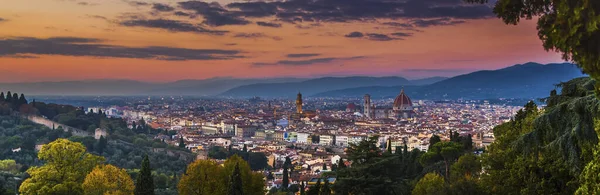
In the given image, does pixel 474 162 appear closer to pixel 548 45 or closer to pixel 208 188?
pixel 208 188

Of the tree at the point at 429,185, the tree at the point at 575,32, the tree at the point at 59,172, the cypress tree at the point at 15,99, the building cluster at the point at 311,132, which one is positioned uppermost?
the cypress tree at the point at 15,99

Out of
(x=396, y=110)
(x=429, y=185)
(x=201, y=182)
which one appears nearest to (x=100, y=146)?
(x=201, y=182)

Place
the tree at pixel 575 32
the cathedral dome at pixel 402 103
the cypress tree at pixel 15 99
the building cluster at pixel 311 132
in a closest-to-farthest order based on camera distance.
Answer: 1. the tree at pixel 575 32
2. the building cluster at pixel 311 132
3. the cypress tree at pixel 15 99
4. the cathedral dome at pixel 402 103

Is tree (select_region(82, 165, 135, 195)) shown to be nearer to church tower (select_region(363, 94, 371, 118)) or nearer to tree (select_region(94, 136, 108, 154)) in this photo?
tree (select_region(94, 136, 108, 154))

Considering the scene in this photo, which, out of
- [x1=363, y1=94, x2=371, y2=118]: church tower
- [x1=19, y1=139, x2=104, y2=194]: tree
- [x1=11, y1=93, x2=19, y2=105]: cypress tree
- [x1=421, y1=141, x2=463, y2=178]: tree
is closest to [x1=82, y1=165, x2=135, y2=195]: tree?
[x1=19, y1=139, x2=104, y2=194]: tree

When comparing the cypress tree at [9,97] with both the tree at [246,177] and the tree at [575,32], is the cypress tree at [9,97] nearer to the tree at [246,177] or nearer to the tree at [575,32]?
the tree at [246,177]

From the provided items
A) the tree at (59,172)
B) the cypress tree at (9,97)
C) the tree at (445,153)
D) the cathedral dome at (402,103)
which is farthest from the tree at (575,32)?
the cathedral dome at (402,103)

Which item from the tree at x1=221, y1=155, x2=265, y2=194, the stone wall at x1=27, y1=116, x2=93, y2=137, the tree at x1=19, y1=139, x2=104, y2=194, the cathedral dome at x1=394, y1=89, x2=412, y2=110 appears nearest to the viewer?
the tree at x1=19, y1=139, x2=104, y2=194

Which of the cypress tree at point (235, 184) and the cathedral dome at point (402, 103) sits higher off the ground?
the cathedral dome at point (402, 103)
